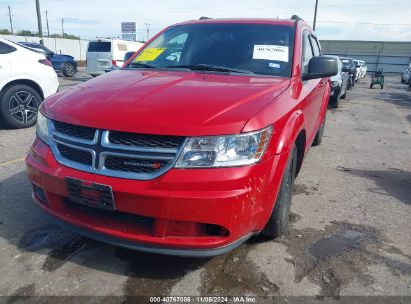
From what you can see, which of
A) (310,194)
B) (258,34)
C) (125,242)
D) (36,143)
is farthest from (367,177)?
(36,143)

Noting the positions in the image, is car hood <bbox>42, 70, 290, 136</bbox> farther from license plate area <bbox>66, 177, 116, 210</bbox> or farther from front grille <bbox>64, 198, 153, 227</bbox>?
front grille <bbox>64, 198, 153, 227</bbox>

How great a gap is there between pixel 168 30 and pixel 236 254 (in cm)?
269

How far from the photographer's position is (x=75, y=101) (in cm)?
262

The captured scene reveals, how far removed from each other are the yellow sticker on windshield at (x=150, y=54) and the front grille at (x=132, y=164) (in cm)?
181

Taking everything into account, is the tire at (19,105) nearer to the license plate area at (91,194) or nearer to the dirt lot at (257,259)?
the dirt lot at (257,259)

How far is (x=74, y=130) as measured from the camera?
2.46m

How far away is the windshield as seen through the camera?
10.9 feet

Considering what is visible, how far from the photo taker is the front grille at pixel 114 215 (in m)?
2.36

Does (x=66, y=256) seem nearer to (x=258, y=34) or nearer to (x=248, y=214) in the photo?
(x=248, y=214)

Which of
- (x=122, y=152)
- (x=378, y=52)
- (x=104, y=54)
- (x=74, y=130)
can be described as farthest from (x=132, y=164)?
(x=378, y=52)

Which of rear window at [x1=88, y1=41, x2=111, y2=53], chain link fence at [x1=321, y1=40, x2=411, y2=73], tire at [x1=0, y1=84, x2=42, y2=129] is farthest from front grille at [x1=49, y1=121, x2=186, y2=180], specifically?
chain link fence at [x1=321, y1=40, x2=411, y2=73]

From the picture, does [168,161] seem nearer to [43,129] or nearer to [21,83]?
[43,129]

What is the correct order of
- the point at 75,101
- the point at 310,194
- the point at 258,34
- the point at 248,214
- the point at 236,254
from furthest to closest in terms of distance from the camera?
1. the point at 310,194
2. the point at 258,34
3. the point at 236,254
4. the point at 75,101
5. the point at 248,214

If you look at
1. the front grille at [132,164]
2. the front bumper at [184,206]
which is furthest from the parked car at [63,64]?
the front grille at [132,164]
